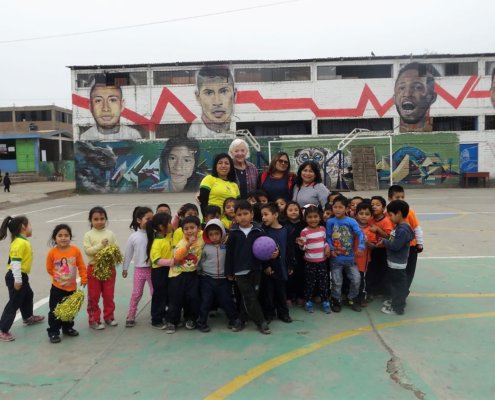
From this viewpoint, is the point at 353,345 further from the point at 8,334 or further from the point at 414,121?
the point at 414,121

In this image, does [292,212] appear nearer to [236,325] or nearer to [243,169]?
[243,169]

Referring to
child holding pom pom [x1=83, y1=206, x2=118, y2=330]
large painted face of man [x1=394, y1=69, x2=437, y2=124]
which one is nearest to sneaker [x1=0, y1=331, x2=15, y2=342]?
child holding pom pom [x1=83, y1=206, x2=118, y2=330]

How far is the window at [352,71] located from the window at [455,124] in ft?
13.4

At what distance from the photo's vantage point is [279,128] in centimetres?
2722

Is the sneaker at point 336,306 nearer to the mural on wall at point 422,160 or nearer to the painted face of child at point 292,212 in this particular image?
the painted face of child at point 292,212

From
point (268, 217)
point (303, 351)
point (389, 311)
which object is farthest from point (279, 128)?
point (303, 351)

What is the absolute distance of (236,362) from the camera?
12.0 feet

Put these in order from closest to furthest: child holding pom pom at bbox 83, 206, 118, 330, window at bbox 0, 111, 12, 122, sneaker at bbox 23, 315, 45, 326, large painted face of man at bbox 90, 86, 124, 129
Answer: child holding pom pom at bbox 83, 206, 118, 330 < sneaker at bbox 23, 315, 45, 326 < large painted face of man at bbox 90, 86, 124, 129 < window at bbox 0, 111, 12, 122

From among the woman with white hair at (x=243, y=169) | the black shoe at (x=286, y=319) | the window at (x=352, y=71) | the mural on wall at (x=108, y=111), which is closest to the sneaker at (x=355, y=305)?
the black shoe at (x=286, y=319)

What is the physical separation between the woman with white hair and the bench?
23.7 metres

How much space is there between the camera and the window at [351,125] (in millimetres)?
26516

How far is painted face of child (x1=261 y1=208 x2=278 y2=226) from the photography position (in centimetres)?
446

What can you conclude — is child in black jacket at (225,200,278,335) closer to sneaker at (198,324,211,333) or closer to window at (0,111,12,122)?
sneaker at (198,324,211,333)

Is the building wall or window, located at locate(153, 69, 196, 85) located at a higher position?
window, located at locate(153, 69, 196, 85)
